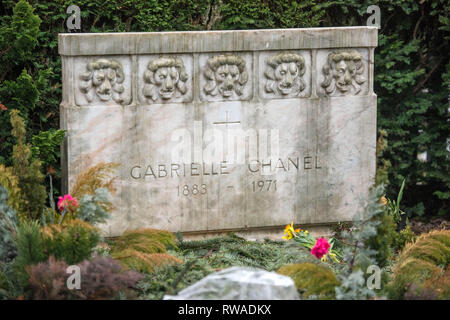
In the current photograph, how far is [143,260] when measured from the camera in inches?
219

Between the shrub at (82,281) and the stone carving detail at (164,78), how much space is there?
230 centimetres

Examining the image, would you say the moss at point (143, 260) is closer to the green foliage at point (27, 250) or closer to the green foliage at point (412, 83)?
the green foliage at point (27, 250)

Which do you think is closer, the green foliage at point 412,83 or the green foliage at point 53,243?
the green foliage at point 53,243

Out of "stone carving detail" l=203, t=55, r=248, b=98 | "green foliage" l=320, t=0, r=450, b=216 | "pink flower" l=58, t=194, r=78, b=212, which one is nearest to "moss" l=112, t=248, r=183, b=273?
"pink flower" l=58, t=194, r=78, b=212

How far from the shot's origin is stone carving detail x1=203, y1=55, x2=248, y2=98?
23.6 ft

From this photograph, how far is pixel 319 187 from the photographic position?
755 cm

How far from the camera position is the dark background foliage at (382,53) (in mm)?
7617

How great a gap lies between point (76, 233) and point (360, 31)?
3.47 metres

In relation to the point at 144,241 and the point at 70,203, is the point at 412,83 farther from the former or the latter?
the point at 70,203

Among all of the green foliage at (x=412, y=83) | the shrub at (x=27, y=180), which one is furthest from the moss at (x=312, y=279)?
the green foliage at (x=412, y=83)

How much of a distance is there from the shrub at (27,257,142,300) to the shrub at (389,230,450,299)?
1.61 meters

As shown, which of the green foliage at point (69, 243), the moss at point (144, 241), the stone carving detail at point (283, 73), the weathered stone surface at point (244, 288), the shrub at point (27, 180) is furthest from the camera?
the stone carving detail at point (283, 73)
